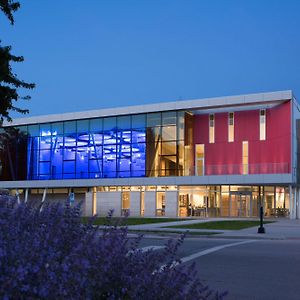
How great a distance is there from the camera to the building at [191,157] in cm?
4481

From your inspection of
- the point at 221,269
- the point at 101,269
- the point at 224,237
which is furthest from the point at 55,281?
the point at 224,237

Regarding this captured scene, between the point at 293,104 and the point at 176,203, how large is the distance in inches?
508

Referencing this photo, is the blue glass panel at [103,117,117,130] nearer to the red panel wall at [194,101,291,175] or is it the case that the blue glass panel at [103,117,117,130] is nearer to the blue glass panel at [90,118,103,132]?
the blue glass panel at [90,118,103,132]

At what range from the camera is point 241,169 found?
45.5m

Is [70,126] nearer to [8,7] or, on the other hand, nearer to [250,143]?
[250,143]

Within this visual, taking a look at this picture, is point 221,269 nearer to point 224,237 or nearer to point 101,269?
point 101,269

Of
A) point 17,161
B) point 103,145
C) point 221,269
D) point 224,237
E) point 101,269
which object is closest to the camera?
point 101,269

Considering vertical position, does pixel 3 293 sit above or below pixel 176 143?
below

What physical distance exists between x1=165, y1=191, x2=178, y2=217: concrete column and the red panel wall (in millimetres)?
3537

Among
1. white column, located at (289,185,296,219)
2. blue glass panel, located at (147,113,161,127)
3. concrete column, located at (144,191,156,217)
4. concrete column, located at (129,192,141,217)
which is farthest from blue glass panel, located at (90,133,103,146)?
white column, located at (289,185,296,219)

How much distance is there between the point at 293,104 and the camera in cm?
4441

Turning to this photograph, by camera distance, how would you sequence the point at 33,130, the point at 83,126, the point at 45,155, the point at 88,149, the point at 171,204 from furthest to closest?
the point at 33,130, the point at 45,155, the point at 83,126, the point at 88,149, the point at 171,204

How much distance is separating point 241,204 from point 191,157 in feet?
19.8

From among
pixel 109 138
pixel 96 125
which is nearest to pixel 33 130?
pixel 96 125
